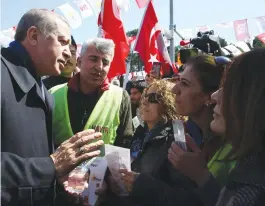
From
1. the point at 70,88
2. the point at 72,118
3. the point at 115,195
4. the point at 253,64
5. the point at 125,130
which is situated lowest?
the point at 115,195

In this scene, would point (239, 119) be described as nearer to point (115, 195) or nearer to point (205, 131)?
point (205, 131)

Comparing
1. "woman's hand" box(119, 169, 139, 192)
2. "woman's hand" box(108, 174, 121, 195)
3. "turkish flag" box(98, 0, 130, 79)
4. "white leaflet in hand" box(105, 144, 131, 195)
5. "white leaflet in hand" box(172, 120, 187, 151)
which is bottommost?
"woman's hand" box(108, 174, 121, 195)

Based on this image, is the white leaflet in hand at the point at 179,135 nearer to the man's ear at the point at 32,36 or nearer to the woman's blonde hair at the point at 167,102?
the woman's blonde hair at the point at 167,102

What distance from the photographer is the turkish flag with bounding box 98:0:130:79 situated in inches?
189

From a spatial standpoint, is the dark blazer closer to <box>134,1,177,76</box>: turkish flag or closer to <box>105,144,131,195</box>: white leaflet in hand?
<box>105,144,131,195</box>: white leaflet in hand

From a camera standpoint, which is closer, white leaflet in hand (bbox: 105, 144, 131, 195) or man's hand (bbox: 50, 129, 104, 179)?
man's hand (bbox: 50, 129, 104, 179)

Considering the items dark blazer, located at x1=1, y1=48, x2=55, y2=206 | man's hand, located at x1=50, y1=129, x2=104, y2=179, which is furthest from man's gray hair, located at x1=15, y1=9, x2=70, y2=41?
man's hand, located at x1=50, y1=129, x2=104, y2=179

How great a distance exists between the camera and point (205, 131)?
2135 mm

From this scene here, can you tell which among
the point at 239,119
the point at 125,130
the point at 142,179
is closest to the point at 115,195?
the point at 142,179

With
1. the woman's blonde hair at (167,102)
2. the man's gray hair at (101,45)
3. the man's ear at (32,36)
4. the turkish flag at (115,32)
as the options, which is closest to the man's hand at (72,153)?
the man's ear at (32,36)

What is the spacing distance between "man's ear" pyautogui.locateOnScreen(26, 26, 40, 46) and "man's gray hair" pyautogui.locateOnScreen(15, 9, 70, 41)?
23mm

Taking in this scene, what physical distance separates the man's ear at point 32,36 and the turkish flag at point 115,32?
9.51ft

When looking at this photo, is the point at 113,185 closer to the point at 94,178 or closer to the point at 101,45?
the point at 94,178

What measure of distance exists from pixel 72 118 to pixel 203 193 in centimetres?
134
